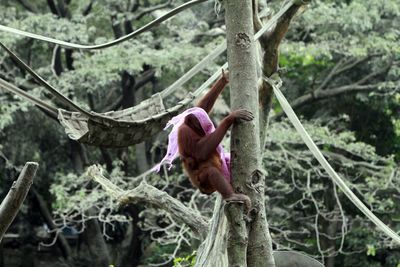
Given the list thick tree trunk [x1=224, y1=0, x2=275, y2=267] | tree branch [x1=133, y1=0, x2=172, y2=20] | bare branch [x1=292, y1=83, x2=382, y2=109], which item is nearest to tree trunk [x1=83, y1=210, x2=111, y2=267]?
tree branch [x1=133, y1=0, x2=172, y2=20]

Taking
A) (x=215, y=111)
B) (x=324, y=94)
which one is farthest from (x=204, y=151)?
(x=324, y=94)

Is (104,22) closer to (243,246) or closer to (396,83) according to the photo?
(396,83)

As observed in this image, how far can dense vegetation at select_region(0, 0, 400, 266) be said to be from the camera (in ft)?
27.2

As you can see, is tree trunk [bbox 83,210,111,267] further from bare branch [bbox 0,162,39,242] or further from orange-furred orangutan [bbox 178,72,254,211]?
bare branch [bbox 0,162,39,242]

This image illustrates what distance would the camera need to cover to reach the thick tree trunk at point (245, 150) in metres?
2.92

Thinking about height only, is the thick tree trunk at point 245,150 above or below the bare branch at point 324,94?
below

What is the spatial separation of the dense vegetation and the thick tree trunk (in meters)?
4.46

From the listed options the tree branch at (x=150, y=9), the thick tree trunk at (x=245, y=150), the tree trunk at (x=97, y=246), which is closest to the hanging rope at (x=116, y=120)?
the thick tree trunk at (x=245, y=150)

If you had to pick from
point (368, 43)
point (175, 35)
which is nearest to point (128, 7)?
point (175, 35)

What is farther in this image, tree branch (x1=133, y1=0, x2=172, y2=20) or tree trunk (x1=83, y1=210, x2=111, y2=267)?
tree trunk (x1=83, y1=210, x2=111, y2=267)

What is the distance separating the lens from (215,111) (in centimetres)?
875

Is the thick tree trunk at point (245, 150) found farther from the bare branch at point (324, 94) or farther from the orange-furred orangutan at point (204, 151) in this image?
the bare branch at point (324, 94)

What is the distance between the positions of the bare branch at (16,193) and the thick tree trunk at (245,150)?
86cm

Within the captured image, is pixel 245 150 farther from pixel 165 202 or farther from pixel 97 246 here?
pixel 97 246
